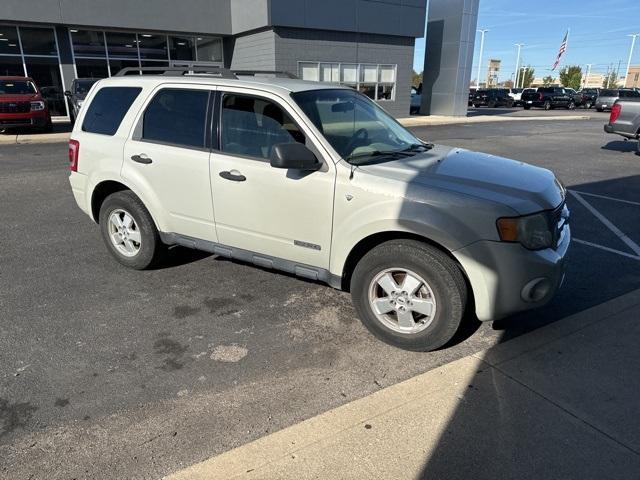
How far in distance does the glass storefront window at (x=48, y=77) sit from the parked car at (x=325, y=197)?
65.1 ft

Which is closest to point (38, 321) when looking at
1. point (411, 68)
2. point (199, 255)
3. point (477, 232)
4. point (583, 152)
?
point (199, 255)

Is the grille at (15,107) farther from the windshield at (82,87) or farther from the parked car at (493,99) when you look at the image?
the parked car at (493,99)

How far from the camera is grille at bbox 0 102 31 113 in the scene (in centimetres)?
1558

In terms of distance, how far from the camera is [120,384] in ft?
10.1

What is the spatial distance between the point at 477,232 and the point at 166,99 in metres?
2.95

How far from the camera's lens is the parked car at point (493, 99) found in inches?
1688

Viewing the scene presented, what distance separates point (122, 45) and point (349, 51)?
10.4 m

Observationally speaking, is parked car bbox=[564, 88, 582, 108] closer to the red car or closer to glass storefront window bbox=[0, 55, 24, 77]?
glass storefront window bbox=[0, 55, 24, 77]

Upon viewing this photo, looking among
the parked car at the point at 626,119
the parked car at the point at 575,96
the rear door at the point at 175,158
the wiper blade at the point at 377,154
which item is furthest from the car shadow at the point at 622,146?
the parked car at the point at 575,96

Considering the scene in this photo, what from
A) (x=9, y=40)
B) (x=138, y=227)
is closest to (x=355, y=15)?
(x=9, y=40)

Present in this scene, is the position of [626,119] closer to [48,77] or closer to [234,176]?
[234,176]

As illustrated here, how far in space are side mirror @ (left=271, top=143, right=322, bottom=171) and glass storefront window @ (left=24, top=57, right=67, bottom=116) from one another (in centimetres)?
2182

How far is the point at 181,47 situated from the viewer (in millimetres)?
23734

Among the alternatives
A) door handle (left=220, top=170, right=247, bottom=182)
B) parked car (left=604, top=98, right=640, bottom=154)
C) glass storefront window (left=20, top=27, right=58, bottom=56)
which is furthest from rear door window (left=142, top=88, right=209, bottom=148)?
glass storefront window (left=20, top=27, right=58, bottom=56)
